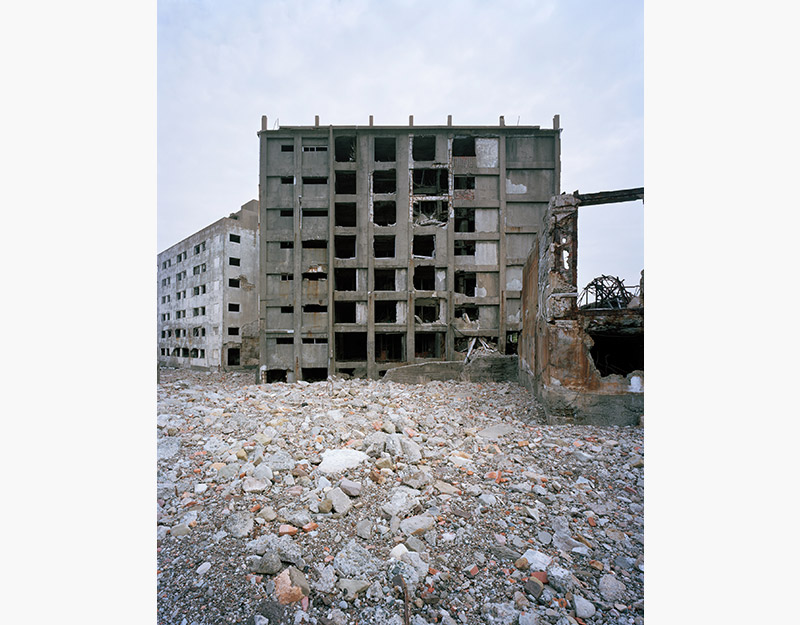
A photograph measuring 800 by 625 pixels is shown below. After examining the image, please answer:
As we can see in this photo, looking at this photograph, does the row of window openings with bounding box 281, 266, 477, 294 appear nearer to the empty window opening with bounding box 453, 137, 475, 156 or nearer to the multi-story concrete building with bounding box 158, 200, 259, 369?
the empty window opening with bounding box 453, 137, 475, 156

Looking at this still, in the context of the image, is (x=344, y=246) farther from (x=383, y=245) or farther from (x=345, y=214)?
(x=383, y=245)

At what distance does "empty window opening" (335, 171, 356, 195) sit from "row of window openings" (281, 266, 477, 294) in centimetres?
374

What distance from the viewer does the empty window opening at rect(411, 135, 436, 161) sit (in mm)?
12780

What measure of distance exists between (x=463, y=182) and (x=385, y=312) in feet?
20.6

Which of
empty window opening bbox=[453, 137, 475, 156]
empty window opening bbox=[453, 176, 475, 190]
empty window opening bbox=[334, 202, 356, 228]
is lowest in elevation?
empty window opening bbox=[334, 202, 356, 228]

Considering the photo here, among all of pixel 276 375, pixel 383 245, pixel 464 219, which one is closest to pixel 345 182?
pixel 383 245

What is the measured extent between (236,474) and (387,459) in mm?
1475

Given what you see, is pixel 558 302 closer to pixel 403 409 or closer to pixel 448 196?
pixel 403 409

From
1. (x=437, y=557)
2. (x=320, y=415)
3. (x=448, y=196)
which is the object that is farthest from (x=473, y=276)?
(x=437, y=557)

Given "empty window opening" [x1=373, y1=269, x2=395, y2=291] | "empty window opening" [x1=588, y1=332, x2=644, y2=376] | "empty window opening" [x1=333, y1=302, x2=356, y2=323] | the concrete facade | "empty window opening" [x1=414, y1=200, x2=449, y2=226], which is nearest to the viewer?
the concrete facade

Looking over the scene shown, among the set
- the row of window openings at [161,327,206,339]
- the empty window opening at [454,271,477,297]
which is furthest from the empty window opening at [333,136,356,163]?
the row of window openings at [161,327,206,339]

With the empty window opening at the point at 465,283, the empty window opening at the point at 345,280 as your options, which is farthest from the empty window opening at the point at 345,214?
the empty window opening at the point at 465,283

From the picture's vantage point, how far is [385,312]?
13648mm

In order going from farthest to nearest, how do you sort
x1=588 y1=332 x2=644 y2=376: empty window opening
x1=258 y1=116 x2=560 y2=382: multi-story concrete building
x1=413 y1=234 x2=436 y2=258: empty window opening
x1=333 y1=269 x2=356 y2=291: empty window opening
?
x1=333 y1=269 x2=356 y2=291: empty window opening → x1=413 y1=234 x2=436 y2=258: empty window opening → x1=258 y1=116 x2=560 y2=382: multi-story concrete building → x1=588 y1=332 x2=644 y2=376: empty window opening
